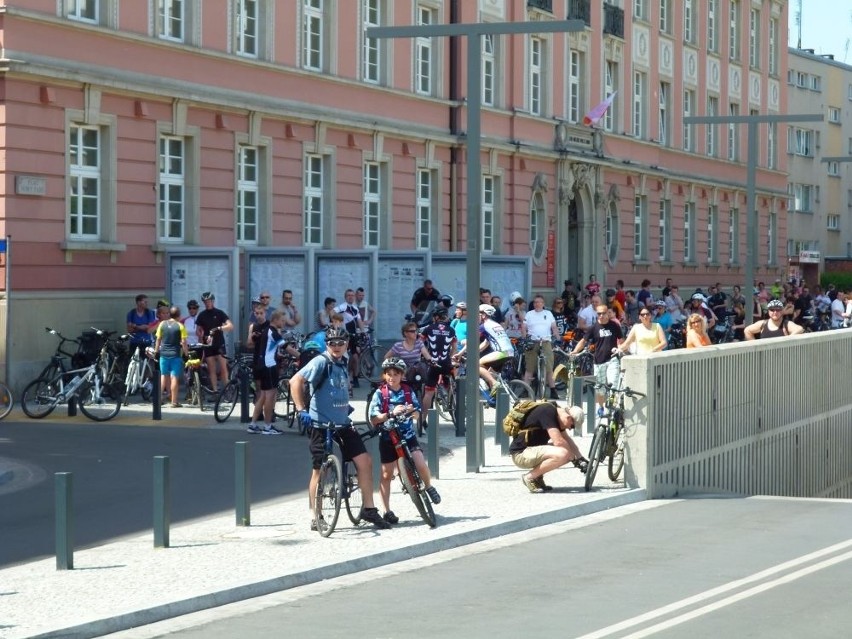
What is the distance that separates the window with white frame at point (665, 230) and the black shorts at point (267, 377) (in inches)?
1358

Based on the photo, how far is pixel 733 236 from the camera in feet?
202

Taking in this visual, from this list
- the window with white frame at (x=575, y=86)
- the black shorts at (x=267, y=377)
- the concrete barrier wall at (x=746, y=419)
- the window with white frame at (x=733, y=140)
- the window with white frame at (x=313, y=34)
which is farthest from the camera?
the window with white frame at (x=733, y=140)

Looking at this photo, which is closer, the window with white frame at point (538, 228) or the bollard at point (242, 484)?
the bollard at point (242, 484)

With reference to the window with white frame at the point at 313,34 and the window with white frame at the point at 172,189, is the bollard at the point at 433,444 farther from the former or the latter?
the window with white frame at the point at 313,34

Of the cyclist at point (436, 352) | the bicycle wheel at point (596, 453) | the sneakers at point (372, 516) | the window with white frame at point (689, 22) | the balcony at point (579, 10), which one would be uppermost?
the window with white frame at point (689, 22)

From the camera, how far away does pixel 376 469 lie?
17.8 m

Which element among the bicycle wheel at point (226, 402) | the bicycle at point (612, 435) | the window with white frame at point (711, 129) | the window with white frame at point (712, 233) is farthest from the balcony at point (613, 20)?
the bicycle at point (612, 435)

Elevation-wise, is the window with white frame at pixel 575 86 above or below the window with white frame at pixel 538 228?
above

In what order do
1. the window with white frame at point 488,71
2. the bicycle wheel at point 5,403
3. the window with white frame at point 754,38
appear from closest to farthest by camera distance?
the bicycle wheel at point 5,403, the window with white frame at point 488,71, the window with white frame at point 754,38

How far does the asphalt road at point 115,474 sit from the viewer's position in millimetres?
13688

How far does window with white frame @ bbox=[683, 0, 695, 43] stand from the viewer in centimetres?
5597

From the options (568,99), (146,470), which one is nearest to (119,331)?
(146,470)

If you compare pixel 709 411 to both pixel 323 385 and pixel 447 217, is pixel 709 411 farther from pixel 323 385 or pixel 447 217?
pixel 447 217

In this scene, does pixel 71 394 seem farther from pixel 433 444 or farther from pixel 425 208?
pixel 425 208
